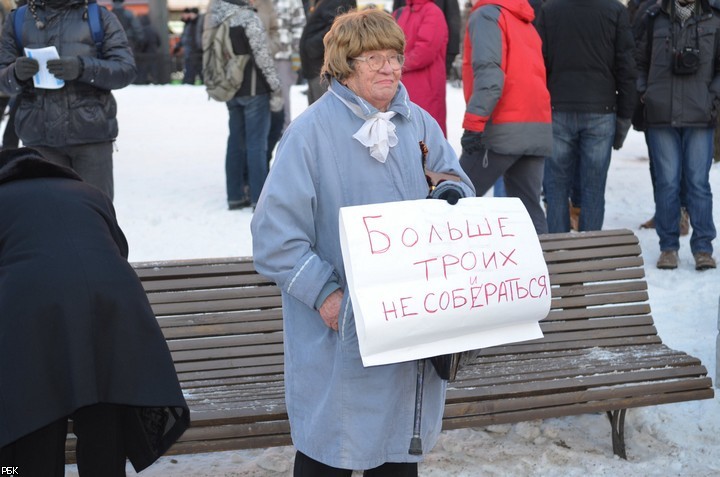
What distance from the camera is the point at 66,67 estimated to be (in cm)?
584

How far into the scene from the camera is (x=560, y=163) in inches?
285

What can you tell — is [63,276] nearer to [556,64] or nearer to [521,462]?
[521,462]

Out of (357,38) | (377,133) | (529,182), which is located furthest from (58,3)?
(377,133)

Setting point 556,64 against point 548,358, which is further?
point 556,64

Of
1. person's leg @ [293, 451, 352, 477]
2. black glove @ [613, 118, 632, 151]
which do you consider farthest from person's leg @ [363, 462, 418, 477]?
black glove @ [613, 118, 632, 151]

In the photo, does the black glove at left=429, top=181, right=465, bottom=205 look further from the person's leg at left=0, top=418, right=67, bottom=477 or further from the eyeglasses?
the person's leg at left=0, top=418, right=67, bottom=477

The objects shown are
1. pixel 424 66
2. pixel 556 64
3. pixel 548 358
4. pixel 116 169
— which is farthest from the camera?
pixel 116 169

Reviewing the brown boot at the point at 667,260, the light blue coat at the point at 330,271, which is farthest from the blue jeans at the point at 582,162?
the light blue coat at the point at 330,271

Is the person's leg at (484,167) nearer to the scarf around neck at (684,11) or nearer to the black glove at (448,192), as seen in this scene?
the scarf around neck at (684,11)

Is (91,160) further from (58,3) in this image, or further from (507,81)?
(507,81)

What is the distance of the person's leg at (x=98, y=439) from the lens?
130 inches

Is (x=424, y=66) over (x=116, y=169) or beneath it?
over

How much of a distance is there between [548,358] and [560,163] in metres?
2.82

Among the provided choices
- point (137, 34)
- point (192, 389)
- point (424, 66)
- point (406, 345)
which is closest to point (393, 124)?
point (406, 345)
